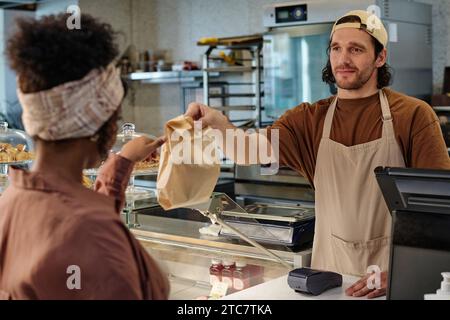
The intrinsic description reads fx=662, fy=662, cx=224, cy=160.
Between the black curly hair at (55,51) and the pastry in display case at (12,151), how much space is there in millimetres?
1664

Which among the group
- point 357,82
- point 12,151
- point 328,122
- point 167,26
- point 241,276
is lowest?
point 241,276

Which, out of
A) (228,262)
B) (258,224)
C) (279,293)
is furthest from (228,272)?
(279,293)

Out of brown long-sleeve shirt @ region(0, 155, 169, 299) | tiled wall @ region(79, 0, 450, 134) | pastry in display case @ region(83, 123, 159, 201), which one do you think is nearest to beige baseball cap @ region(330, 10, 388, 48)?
pastry in display case @ region(83, 123, 159, 201)

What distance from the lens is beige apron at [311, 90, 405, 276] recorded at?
2.42m

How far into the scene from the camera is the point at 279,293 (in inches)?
79.7

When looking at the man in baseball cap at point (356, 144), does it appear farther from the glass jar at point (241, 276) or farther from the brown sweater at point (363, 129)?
the glass jar at point (241, 276)

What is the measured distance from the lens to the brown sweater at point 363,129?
92.9 inches

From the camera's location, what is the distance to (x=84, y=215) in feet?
3.63

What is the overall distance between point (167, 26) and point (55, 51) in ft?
18.7

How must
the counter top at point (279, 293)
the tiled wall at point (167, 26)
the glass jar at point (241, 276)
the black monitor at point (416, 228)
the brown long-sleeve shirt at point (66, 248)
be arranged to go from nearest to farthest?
the brown long-sleeve shirt at point (66, 248) → the black monitor at point (416, 228) → the counter top at point (279, 293) → the glass jar at point (241, 276) → the tiled wall at point (167, 26)

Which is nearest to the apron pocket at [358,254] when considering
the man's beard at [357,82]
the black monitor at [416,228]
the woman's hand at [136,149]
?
the man's beard at [357,82]

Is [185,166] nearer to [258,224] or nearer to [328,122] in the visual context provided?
[258,224]
